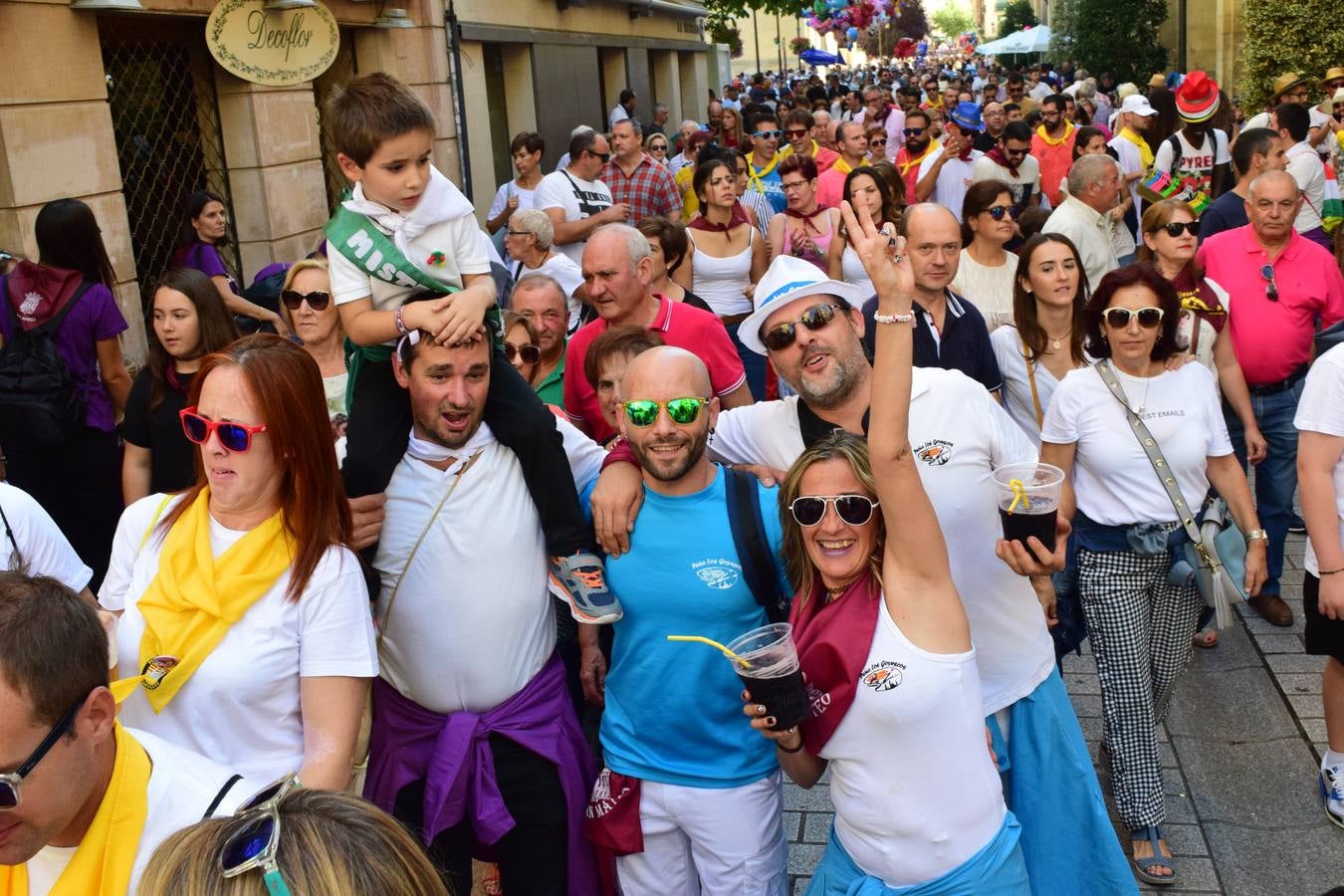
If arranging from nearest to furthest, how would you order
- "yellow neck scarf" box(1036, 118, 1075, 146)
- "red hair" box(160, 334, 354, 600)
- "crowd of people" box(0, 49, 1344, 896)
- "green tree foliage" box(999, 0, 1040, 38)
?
"crowd of people" box(0, 49, 1344, 896) < "red hair" box(160, 334, 354, 600) < "yellow neck scarf" box(1036, 118, 1075, 146) < "green tree foliage" box(999, 0, 1040, 38)

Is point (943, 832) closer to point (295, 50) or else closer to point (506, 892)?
point (506, 892)

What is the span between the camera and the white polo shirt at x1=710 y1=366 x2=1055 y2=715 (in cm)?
376

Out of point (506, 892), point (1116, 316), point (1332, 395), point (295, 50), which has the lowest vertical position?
point (506, 892)

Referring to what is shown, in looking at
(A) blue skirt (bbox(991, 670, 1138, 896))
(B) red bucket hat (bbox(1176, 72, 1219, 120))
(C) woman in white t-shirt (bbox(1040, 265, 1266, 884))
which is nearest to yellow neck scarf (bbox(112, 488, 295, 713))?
(A) blue skirt (bbox(991, 670, 1138, 896))

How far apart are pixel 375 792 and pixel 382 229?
157 centimetres

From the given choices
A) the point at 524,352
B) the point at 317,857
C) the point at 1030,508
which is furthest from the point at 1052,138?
the point at 317,857

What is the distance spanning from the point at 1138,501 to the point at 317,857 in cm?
364

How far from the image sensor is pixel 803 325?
397 centimetres

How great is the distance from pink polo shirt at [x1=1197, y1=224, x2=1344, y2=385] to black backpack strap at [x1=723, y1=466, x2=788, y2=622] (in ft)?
13.1

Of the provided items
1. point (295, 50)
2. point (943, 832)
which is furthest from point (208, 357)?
point (295, 50)

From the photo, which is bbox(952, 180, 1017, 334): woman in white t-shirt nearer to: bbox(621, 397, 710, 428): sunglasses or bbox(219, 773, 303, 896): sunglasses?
bbox(621, 397, 710, 428): sunglasses

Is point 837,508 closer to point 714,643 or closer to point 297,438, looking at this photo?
point 714,643

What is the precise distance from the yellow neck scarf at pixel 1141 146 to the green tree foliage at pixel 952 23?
535 ft

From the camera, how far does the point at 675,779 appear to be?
3582 millimetres
